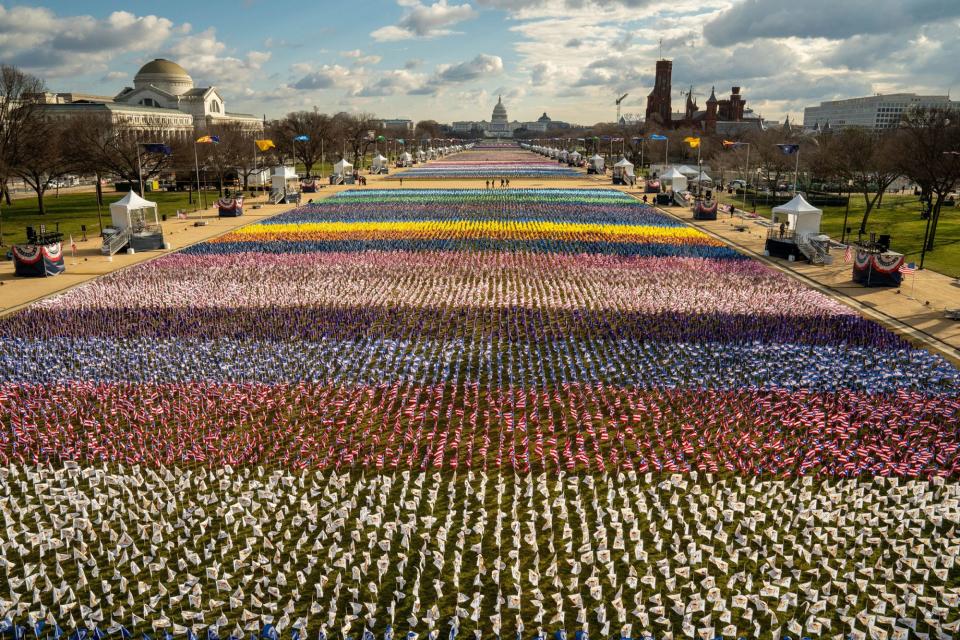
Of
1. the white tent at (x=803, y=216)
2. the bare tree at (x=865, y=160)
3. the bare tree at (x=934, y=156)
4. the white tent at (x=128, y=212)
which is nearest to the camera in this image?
the white tent at (x=803, y=216)

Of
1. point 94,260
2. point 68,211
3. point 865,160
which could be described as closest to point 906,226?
point 865,160

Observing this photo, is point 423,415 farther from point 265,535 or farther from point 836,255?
point 836,255

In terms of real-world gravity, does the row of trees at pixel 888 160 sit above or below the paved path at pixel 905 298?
above

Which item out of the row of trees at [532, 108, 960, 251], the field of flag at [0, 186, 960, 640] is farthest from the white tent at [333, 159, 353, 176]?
the field of flag at [0, 186, 960, 640]

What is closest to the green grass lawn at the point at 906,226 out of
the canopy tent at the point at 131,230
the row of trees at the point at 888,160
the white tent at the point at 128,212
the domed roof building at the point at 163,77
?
the row of trees at the point at 888,160

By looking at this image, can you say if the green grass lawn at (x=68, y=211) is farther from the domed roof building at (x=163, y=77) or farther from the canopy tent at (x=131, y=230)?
the domed roof building at (x=163, y=77)

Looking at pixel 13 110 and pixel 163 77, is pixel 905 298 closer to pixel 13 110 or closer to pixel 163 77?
pixel 13 110

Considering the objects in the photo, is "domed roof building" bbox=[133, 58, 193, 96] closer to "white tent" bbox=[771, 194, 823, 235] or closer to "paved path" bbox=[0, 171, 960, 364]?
"paved path" bbox=[0, 171, 960, 364]
